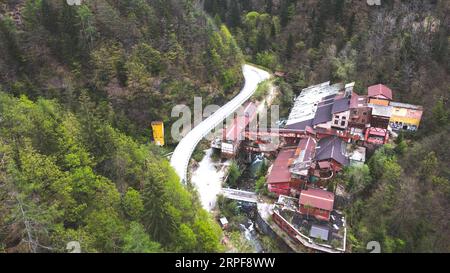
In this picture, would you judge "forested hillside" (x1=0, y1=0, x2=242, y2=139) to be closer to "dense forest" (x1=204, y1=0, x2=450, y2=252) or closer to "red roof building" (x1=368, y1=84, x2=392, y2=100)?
"dense forest" (x1=204, y1=0, x2=450, y2=252)

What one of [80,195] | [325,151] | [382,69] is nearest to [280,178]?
[325,151]

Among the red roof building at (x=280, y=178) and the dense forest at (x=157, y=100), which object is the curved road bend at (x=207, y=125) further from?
the red roof building at (x=280, y=178)

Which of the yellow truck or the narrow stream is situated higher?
the yellow truck

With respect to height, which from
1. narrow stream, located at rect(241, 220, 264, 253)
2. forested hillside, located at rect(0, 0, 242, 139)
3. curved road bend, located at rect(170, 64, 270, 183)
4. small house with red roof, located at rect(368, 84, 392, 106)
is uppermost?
forested hillside, located at rect(0, 0, 242, 139)

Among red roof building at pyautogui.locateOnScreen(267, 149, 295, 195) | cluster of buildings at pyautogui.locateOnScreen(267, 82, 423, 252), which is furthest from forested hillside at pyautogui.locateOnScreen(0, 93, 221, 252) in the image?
cluster of buildings at pyautogui.locateOnScreen(267, 82, 423, 252)

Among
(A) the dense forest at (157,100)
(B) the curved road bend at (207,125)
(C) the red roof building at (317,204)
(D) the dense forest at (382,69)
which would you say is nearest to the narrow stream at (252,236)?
(A) the dense forest at (157,100)

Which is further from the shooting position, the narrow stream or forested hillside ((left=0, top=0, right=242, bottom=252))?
the narrow stream
